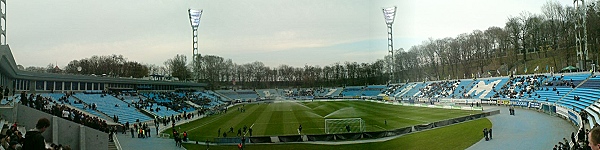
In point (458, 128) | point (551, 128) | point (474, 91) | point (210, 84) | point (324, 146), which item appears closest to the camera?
point (324, 146)

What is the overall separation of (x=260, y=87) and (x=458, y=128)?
34764 mm

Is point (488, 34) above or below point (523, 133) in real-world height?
above

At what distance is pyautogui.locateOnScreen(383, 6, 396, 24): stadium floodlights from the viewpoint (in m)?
4.00

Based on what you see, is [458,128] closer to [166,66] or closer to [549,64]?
[549,64]

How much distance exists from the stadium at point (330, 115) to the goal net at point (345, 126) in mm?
57

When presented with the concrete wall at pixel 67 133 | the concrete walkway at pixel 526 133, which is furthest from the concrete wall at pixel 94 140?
the concrete walkway at pixel 526 133

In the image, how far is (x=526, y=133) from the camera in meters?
14.0

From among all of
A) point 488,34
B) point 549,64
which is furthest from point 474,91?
point 488,34

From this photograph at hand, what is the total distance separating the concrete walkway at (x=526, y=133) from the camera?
1173 centimetres

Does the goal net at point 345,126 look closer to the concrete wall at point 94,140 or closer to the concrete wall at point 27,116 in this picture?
the concrete wall at point 94,140

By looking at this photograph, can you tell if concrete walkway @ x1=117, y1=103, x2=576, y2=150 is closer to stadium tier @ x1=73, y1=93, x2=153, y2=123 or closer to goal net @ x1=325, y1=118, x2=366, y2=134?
goal net @ x1=325, y1=118, x2=366, y2=134

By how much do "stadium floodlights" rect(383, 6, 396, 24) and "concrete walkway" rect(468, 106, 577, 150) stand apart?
353 inches

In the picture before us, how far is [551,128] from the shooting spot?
14984 mm

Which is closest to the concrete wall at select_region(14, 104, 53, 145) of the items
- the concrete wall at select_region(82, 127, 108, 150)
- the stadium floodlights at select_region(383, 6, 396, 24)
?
the concrete wall at select_region(82, 127, 108, 150)
